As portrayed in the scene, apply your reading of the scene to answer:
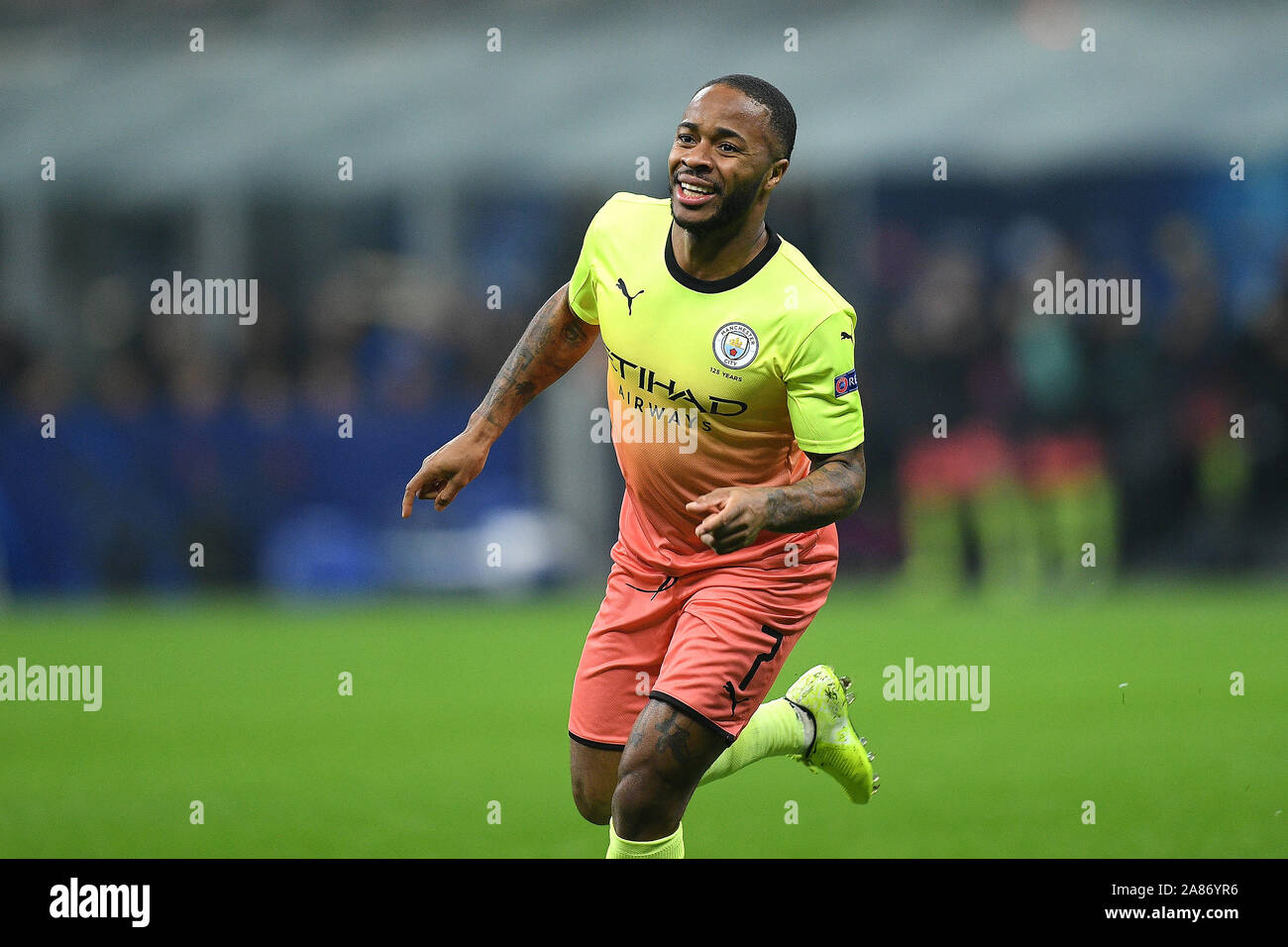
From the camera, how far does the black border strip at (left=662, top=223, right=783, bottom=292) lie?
228 inches

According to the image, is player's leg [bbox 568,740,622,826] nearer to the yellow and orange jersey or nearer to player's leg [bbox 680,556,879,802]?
player's leg [bbox 680,556,879,802]

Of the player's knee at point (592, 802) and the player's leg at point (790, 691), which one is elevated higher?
the player's leg at point (790, 691)

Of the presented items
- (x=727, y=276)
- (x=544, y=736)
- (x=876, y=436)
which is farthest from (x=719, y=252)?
(x=876, y=436)

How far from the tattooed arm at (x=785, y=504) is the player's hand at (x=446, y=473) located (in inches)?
35.0

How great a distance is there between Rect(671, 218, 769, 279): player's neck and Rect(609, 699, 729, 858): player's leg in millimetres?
1392

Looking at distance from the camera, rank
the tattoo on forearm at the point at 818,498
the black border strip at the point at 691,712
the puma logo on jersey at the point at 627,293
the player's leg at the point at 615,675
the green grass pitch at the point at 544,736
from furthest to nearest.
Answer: the green grass pitch at the point at 544,736, the player's leg at the point at 615,675, the puma logo on jersey at the point at 627,293, the black border strip at the point at 691,712, the tattoo on forearm at the point at 818,498

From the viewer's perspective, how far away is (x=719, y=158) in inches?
221

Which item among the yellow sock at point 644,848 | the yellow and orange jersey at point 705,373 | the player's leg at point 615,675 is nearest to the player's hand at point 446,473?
the yellow and orange jersey at point 705,373

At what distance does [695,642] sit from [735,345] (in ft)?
3.11

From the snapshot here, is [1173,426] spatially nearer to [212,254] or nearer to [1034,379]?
[1034,379]

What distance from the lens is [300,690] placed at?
462 inches

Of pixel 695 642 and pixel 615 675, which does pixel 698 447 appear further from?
pixel 615 675

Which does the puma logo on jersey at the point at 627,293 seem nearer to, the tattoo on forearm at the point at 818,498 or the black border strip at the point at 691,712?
the tattoo on forearm at the point at 818,498

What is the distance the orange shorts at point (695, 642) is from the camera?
564 cm
